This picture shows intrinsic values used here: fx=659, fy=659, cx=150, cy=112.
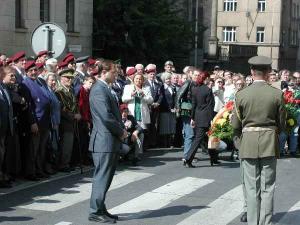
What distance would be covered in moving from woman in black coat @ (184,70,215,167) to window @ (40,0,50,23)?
581 inches

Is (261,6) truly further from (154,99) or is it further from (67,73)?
(67,73)

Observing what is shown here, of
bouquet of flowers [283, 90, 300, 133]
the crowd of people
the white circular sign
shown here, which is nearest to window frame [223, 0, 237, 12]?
bouquet of flowers [283, 90, 300, 133]

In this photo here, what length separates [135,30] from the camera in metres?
28.4

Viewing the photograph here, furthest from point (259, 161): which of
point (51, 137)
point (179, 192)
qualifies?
point (51, 137)

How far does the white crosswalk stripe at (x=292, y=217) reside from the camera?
8782 millimetres

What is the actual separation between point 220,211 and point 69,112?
3945 millimetres

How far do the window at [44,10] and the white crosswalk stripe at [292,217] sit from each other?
1885 cm

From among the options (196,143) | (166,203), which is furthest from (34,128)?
(196,143)

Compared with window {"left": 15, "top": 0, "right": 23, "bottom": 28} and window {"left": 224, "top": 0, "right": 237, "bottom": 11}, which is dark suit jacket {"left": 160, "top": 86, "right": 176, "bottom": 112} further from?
window {"left": 224, "top": 0, "right": 237, "bottom": 11}

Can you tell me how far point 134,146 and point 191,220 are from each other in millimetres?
4761

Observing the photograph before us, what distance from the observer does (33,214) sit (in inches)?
344

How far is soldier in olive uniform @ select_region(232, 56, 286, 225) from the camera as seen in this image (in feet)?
24.9

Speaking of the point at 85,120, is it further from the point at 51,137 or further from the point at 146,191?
the point at 146,191

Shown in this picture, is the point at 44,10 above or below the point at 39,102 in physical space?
above
